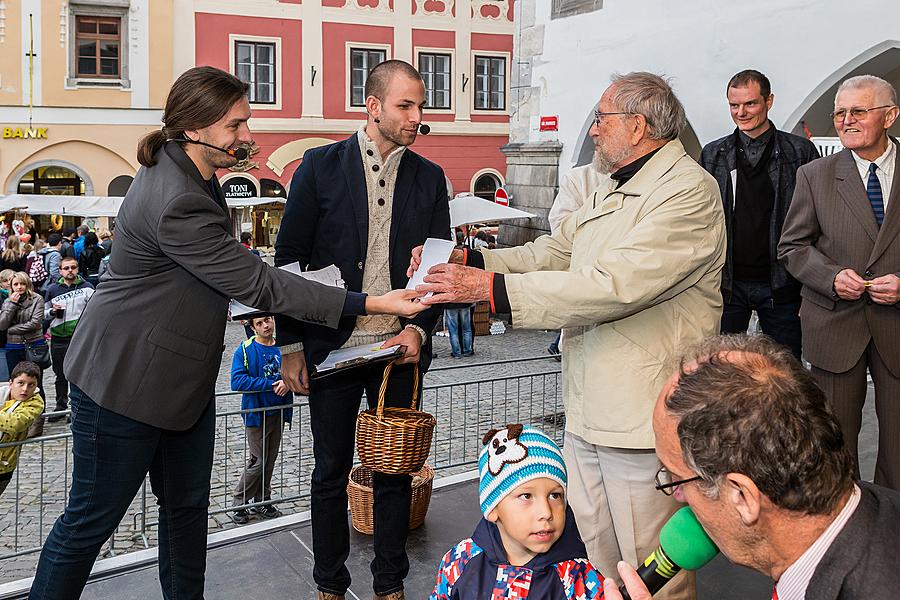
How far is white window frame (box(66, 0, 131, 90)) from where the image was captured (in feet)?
80.7

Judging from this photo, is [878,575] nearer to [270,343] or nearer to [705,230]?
[705,230]

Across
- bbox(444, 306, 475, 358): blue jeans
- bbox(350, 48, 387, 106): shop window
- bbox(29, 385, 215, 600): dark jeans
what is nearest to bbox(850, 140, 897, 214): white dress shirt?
bbox(29, 385, 215, 600): dark jeans

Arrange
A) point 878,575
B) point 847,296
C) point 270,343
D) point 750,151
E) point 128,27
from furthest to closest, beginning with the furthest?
point 128,27 → point 270,343 → point 750,151 → point 847,296 → point 878,575

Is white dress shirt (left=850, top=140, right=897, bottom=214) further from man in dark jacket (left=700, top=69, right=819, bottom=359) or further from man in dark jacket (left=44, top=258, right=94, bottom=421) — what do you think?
man in dark jacket (left=44, top=258, right=94, bottom=421)

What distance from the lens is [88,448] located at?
3.19 metres

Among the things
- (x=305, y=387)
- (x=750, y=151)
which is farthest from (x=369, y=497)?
(x=750, y=151)

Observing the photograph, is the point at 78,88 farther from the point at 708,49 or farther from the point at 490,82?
the point at 708,49

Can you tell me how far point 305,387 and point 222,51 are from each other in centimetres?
2395

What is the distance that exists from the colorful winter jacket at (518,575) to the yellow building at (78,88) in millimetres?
23797

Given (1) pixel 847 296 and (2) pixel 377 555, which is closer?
(2) pixel 377 555

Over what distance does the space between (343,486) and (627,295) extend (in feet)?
4.90

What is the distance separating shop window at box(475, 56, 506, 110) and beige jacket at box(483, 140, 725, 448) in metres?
26.4

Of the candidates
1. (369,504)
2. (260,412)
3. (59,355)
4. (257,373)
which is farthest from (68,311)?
(369,504)

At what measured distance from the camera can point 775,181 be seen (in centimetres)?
516
